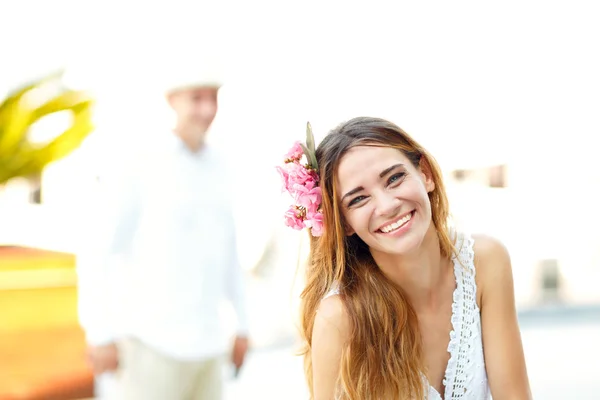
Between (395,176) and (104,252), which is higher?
(395,176)

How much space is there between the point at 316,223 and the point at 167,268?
0.77 metres

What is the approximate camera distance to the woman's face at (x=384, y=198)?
1.22m

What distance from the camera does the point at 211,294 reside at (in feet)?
6.73

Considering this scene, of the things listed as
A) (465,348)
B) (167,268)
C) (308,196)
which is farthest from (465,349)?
(167,268)

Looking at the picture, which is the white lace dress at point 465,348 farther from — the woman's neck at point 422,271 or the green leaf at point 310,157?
the green leaf at point 310,157

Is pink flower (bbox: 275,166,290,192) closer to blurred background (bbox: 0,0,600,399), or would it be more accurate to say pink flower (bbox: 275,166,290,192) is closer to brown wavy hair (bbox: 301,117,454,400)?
brown wavy hair (bbox: 301,117,454,400)

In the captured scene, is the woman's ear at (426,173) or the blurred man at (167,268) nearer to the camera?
the woman's ear at (426,173)

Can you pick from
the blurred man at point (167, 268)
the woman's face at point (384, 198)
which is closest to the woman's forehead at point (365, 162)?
the woman's face at point (384, 198)

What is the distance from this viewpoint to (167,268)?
198 cm

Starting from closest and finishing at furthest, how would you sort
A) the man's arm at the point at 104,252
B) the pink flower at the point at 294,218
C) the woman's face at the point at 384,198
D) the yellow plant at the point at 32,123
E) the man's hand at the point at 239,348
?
the woman's face at the point at 384,198 < the pink flower at the point at 294,218 < the man's arm at the point at 104,252 < the man's hand at the point at 239,348 < the yellow plant at the point at 32,123

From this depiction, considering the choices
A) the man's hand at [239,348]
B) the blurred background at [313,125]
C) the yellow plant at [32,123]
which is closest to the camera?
the man's hand at [239,348]

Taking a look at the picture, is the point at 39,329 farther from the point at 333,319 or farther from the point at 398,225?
the point at 398,225

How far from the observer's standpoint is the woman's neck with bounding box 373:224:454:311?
1353mm

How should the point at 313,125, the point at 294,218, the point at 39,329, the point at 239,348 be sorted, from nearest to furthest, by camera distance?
the point at 294,218 → the point at 239,348 → the point at 39,329 → the point at 313,125
